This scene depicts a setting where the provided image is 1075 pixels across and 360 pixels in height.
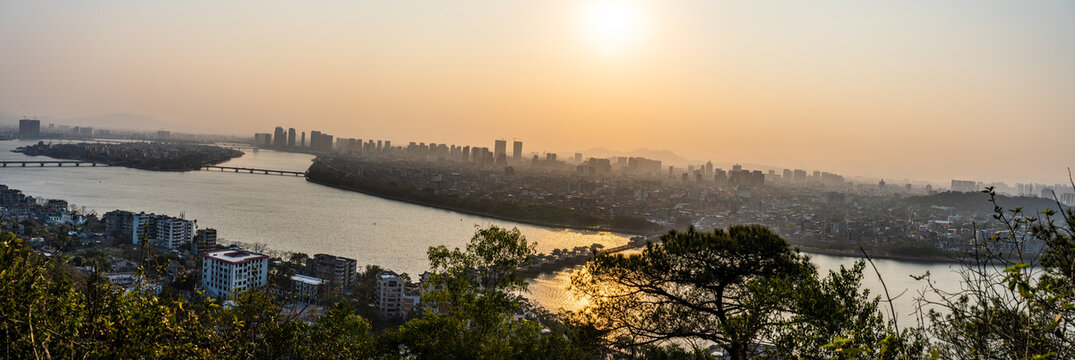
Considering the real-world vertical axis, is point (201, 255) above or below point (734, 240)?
below

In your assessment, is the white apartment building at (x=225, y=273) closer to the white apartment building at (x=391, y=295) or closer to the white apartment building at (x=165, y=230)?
the white apartment building at (x=391, y=295)

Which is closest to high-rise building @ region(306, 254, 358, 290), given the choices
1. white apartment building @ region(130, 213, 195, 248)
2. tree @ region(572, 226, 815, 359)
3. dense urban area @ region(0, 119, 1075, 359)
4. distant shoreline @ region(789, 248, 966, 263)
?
dense urban area @ region(0, 119, 1075, 359)

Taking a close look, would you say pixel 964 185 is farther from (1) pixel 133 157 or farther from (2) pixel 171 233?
(1) pixel 133 157

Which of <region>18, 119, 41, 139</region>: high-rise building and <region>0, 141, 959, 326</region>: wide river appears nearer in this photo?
<region>0, 141, 959, 326</region>: wide river

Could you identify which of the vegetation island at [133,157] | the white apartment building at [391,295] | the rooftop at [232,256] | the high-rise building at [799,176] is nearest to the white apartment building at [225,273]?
the rooftop at [232,256]

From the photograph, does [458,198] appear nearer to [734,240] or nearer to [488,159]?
[734,240]

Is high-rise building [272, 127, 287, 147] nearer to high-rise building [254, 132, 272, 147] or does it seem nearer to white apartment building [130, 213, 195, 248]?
high-rise building [254, 132, 272, 147]

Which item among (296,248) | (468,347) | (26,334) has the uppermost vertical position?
(26,334)

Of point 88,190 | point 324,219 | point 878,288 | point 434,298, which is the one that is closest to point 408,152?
point 88,190
